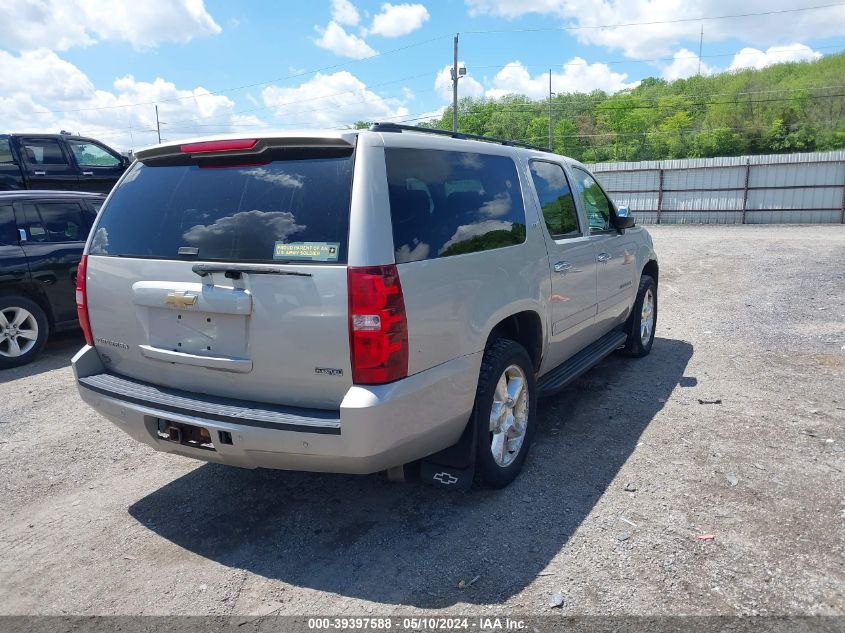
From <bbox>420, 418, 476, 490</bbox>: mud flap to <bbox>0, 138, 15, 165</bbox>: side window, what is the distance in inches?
433

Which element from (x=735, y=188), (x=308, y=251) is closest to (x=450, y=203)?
(x=308, y=251)

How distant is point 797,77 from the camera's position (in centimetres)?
8462

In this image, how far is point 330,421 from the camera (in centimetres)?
276

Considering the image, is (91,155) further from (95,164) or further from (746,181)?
(746,181)

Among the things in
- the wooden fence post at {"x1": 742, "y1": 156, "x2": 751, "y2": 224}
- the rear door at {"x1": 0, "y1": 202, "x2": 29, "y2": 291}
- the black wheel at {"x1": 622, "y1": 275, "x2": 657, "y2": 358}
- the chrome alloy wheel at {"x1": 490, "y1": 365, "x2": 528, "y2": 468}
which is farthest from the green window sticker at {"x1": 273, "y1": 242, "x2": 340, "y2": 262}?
the wooden fence post at {"x1": 742, "y1": 156, "x2": 751, "y2": 224}

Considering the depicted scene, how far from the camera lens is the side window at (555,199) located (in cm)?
439

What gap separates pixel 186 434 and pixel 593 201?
3852 mm

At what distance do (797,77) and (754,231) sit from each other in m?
79.2

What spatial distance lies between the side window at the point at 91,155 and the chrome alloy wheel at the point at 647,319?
1066cm

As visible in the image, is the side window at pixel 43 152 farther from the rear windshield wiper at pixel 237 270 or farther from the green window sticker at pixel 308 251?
the green window sticker at pixel 308 251

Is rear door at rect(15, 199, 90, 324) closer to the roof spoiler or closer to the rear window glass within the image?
the rear window glass

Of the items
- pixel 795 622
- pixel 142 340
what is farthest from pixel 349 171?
pixel 795 622

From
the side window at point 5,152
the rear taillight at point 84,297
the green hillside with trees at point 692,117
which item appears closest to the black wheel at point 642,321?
the rear taillight at point 84,297

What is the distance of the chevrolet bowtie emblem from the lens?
2979 mm
